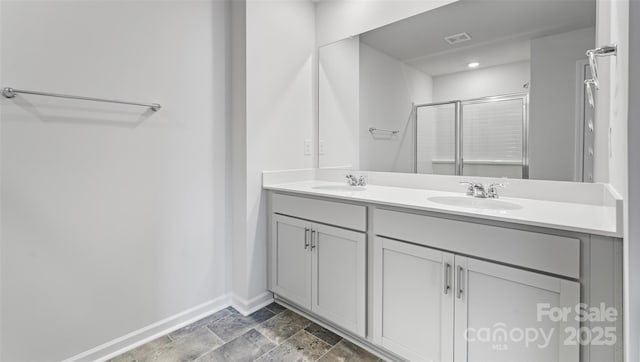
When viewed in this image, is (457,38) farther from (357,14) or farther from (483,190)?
(483,190)

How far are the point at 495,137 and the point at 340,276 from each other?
116 cm

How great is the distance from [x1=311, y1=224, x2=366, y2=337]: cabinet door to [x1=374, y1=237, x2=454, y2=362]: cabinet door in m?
0.10

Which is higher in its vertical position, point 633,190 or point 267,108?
point 267,108

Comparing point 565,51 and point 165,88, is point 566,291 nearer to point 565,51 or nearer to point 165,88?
point 565,51

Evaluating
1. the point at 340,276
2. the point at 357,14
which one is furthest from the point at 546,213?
the point at 357,14

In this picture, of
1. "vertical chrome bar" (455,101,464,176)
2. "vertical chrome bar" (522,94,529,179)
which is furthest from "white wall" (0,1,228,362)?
"vertical chrome bar" (522,94,529,179)

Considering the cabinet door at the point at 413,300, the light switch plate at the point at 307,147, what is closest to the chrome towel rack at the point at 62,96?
the light switch plate at the point at 307,147

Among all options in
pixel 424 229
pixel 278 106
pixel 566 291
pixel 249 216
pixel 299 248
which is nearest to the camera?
pixel 566 291

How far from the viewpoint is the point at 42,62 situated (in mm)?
1350

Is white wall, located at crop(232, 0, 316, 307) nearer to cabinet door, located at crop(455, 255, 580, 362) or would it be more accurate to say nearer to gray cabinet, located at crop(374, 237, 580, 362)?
gray cabinet, located at crop(374, 237, 580, 362)

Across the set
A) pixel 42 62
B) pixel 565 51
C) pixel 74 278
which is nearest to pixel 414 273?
pixel 565 51

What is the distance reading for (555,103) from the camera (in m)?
1.47

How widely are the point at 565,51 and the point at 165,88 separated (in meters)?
2.11

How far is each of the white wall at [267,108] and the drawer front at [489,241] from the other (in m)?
0.98
